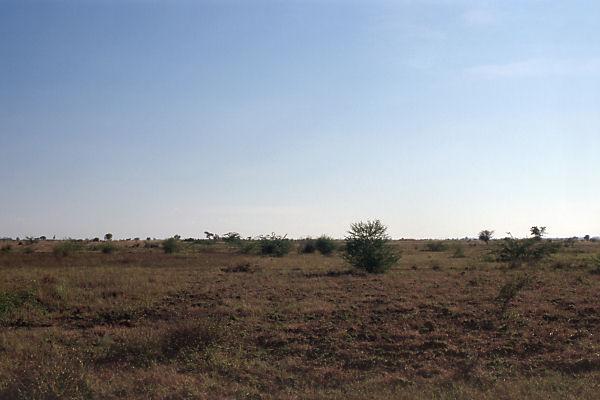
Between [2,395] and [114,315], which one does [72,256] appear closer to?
[114,315]

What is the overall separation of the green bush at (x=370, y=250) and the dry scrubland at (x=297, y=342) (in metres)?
9.32

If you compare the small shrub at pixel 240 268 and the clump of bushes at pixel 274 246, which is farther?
the clump of bushes at pixel 274 246

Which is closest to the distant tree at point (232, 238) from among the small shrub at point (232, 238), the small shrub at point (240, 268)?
the small shrub at point (232, 238)

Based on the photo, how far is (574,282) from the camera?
71.5ft

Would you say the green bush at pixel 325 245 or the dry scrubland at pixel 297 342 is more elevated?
the green bush at pixel 325 245

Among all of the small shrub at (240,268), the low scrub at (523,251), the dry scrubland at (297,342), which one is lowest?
the dry scrubland at (297,342)

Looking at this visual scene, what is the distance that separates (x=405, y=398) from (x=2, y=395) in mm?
5962

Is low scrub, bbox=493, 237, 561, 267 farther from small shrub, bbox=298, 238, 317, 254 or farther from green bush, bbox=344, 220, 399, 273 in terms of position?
small shrub, bbox=298, 238, 317, 254

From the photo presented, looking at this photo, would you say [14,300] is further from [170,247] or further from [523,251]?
[170,247]

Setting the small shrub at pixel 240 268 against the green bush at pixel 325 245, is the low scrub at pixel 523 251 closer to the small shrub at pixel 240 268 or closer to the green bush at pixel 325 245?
the small shrub at pixel 240 268

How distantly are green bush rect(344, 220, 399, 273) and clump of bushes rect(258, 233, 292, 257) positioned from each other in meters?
21.3

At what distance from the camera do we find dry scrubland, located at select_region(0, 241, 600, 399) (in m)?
8.66

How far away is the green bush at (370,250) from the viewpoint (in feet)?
97.1

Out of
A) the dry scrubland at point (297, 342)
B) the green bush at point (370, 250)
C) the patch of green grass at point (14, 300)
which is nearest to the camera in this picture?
the dry scrubland at point (297, 342)
